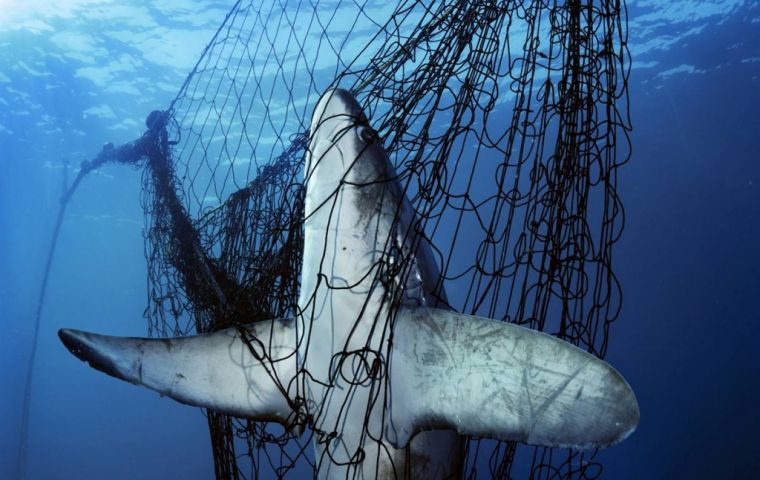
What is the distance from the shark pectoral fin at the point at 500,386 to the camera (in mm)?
1810

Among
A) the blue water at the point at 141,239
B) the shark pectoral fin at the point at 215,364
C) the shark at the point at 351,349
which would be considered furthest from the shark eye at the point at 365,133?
the blue water at the point at 141,239

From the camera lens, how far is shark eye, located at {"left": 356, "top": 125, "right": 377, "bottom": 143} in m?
2.57

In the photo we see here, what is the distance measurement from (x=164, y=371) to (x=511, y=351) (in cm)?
162

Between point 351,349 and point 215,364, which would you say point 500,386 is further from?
point 215,364

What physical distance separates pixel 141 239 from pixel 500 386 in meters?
47.3

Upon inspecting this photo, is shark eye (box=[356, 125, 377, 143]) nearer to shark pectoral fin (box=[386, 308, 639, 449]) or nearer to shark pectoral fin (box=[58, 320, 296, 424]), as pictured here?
shark pectoral fin (box=[386, 308, 639, 449])

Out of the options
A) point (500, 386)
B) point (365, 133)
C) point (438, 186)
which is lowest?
point (500, 386)

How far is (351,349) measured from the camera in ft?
8.43

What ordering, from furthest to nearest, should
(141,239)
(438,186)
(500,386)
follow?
(141,239)
(438,186)
(500,386)

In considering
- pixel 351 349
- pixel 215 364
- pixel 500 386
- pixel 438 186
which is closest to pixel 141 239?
pixel 215 364

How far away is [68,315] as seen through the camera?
207ft

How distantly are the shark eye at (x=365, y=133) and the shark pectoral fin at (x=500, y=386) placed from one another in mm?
855

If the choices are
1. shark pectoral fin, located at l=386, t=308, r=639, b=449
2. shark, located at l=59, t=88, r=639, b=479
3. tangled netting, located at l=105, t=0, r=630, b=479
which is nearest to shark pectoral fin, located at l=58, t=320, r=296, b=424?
shark, located at l=59, t=88, r=639, b=479

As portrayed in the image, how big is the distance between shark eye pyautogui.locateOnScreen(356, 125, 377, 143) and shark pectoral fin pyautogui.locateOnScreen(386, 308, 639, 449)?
2.81 feet
